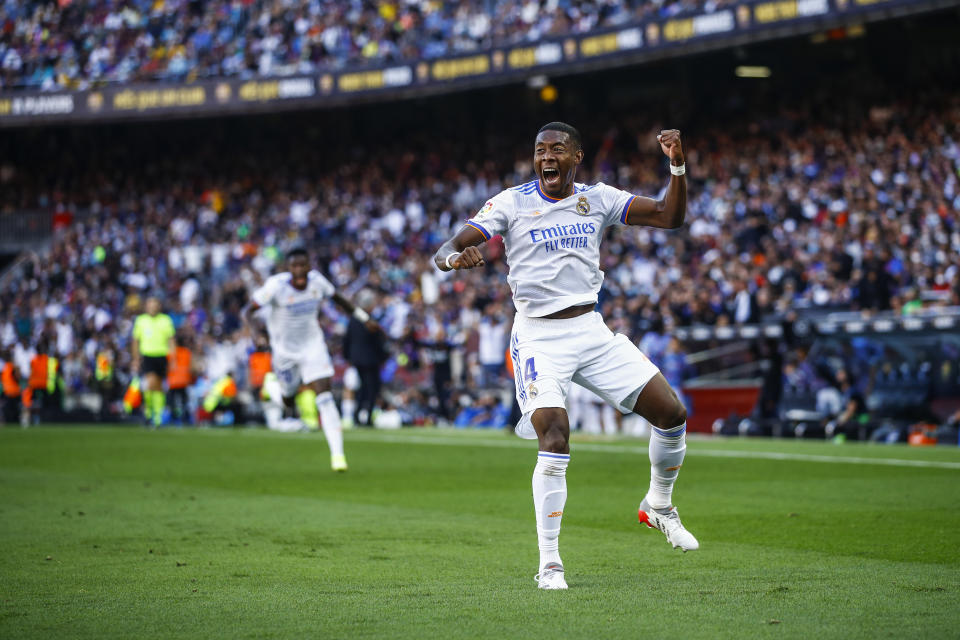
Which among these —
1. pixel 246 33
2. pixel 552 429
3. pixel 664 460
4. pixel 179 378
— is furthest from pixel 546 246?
pixel 246 33

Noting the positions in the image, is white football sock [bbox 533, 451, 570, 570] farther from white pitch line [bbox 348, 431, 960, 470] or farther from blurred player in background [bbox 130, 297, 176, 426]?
blurred player in background [bbox 130, 297, 176, 426]

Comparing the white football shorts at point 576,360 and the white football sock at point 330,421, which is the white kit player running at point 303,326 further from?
the white football shorts at point 576,360

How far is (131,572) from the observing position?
275 inches

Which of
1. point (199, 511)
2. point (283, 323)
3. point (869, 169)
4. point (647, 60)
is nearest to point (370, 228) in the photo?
point (647, 60)

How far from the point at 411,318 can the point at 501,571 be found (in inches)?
841

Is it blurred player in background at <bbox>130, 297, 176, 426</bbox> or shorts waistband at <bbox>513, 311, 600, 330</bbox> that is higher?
blurred player in background at <bbox>130, 297, 176, 426</bbox>

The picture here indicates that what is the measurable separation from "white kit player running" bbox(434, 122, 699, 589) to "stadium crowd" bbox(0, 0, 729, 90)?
23.7m

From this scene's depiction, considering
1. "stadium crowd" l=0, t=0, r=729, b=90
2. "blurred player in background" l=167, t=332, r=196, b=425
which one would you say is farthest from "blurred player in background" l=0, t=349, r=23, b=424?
"stadium crowd" l=0, t=0, r=729, b=90

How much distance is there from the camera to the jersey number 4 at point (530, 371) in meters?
6.83

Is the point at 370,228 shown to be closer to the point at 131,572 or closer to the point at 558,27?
the point at 558,27

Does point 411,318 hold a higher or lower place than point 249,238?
lower

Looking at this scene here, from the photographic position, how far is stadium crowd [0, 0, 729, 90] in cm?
3278

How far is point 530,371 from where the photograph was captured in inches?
270

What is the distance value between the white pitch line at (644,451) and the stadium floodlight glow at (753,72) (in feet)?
47.4
